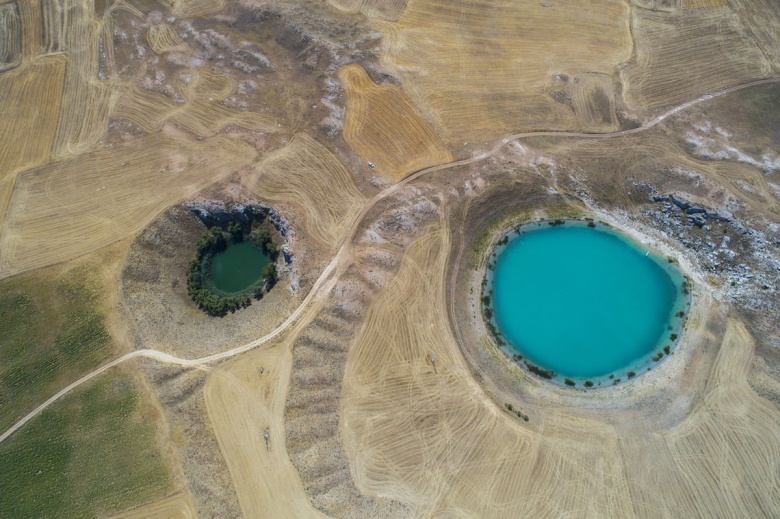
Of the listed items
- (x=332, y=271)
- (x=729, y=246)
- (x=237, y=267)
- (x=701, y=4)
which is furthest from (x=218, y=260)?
(x=701, y=4)

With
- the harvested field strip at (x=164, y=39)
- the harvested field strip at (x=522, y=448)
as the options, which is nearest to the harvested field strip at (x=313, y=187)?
the harvested field strip at (x=522, y=448)

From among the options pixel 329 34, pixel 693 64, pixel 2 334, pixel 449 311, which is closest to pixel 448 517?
pixel 449 311

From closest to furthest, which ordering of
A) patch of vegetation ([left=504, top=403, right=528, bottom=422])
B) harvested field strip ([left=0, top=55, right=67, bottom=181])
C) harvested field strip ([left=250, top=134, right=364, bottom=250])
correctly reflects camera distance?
patch of vegetation ([left=504, top=403, right=528, bottom=422]), harvested field strip ([left=250, top=134, right=364, bottom=250]), harvested field strip ([left=0, top=55, right=67, bottom=181])

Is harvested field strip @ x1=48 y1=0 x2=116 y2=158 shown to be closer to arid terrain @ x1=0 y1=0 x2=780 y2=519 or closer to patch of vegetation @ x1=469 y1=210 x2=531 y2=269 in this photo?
arid terrain @ x1=0 y1=0 x2=780 y2=519

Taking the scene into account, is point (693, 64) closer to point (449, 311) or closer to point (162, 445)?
point (449, 311)

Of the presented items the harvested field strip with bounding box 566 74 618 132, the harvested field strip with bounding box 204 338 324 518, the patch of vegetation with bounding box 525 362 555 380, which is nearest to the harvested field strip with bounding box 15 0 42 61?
the harvested field strip with bounding box 204 338 324 518

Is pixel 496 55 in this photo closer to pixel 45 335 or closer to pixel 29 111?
pixel 29 111

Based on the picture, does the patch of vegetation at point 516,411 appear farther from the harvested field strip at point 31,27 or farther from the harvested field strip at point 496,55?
the harvested field strip at point 31,27
